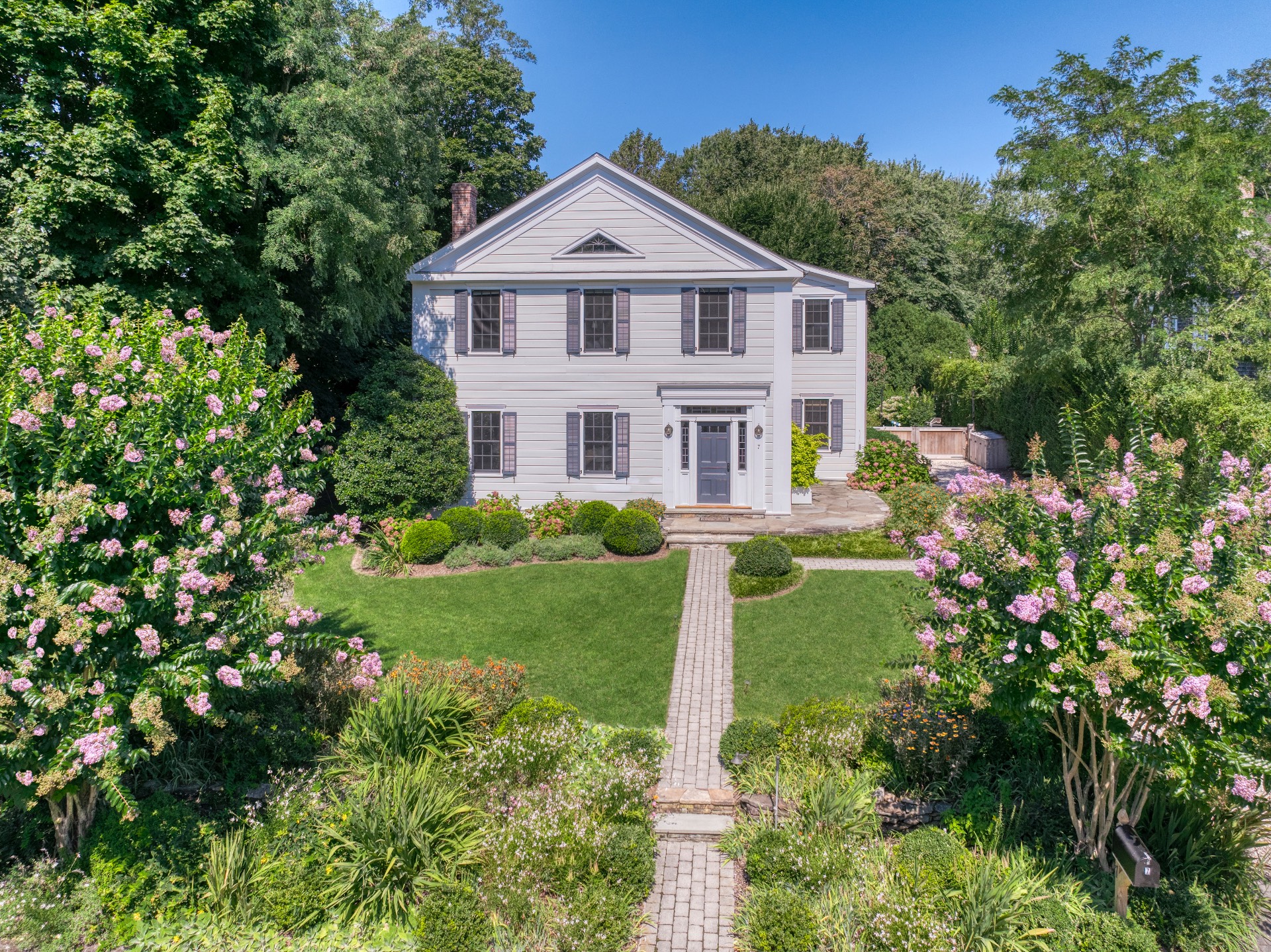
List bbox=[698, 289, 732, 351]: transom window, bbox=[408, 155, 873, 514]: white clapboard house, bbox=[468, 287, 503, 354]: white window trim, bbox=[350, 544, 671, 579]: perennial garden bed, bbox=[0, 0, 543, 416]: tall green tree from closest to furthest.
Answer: bbox=[0, 0, 543, 416]: tall green tree, bbox=[350, 544, 671, 579]: perennial garden bed, bbox=[408, 155, 873, 514]: white clapboard house, bbox=[698, 289, 732, 351]: transom window, bbox=[468, 287, 503, 354]: white window trim

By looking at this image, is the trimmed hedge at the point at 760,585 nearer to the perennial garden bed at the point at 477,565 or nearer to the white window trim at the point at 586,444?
the perennial garden bed at the point at 477,565

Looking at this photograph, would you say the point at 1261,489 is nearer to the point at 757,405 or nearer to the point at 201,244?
the point at 757,405

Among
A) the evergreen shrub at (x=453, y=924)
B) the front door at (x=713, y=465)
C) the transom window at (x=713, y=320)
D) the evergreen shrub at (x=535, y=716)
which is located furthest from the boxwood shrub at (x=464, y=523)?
the evergreen shrub at (x=453, y=924)

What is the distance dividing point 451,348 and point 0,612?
47.9 feet

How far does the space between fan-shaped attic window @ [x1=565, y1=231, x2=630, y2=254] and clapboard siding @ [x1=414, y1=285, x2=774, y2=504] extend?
1.10 m

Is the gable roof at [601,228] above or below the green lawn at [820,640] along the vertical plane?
above

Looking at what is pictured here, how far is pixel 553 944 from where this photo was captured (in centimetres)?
570

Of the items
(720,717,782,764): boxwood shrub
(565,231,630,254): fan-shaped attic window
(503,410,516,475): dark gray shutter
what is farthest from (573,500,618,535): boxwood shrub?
(720,717,782,764): boxwood shrub

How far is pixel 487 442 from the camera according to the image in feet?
63.7

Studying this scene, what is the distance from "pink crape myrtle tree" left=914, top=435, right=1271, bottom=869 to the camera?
4.87 metres

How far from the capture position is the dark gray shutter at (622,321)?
18844mm

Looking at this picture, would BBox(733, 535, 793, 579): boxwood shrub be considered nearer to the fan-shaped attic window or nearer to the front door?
the front door

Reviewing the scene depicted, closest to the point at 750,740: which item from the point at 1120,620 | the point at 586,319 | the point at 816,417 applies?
the point at 1120,620

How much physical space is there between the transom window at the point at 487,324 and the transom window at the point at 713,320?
5.36 meters
